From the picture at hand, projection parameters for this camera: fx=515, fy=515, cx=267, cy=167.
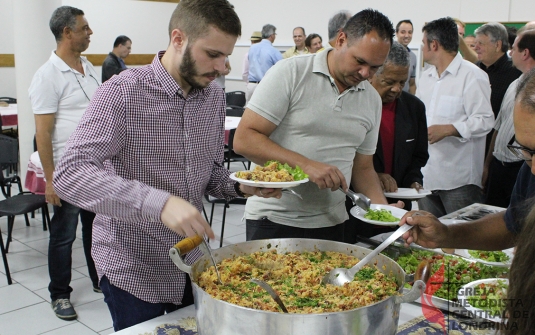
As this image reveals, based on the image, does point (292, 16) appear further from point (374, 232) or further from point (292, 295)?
point (292, 295)

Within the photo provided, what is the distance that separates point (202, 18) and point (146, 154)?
41 cm

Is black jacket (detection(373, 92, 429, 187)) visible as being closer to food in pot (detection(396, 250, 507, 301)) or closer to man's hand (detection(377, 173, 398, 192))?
man's hand (detection(377, 173, 398, 192))

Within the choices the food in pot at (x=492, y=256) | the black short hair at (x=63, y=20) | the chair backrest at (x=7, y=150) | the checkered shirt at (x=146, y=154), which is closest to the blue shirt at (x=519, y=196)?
the food in pot at (x=492, y=256)

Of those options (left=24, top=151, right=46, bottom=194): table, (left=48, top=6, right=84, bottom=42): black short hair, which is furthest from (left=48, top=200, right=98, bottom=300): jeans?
(left=48, top=6, right=84, bottom=42): black short hair

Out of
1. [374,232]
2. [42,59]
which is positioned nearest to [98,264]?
[374,232]

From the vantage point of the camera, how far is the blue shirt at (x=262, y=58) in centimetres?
795

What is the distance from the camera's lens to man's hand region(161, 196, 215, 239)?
117cm

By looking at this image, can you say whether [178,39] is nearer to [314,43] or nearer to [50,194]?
[50,194]

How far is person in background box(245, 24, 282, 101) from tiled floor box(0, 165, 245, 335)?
404 centimetres

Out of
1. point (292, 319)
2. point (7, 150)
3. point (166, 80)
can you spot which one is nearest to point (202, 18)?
point (166, 80)

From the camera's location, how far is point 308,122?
6.43 feet

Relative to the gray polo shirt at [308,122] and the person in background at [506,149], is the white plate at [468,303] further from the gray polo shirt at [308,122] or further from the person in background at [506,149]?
the person in background at [506,149]

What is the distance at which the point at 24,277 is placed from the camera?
11.7ft

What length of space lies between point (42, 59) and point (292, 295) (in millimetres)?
4247
